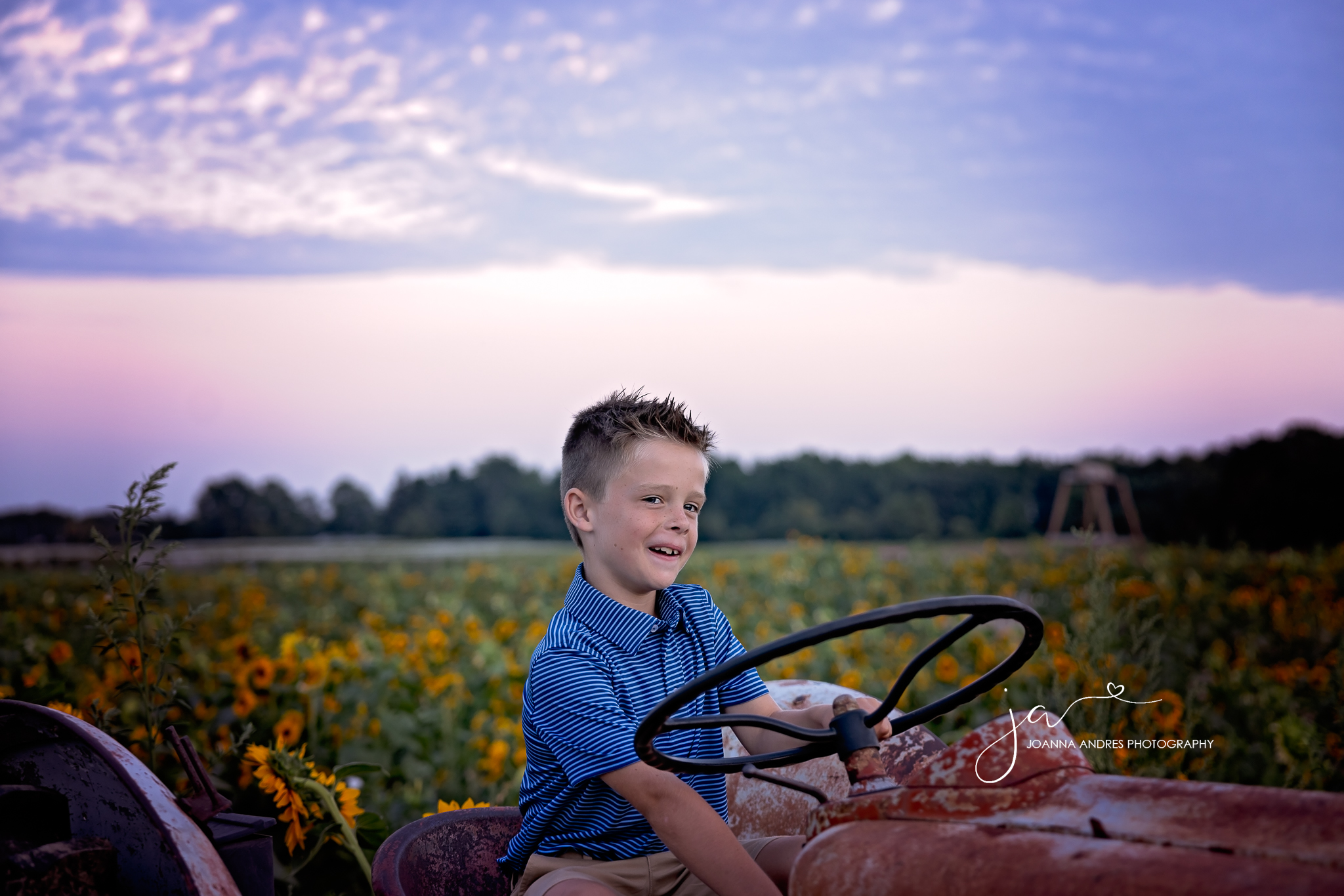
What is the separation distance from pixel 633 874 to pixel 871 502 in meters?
11.5

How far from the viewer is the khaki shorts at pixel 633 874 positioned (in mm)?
1641

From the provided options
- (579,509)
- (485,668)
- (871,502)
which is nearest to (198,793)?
(579,509)

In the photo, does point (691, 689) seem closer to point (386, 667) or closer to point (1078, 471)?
point (386, 667)

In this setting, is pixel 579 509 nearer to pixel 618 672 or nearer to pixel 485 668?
pixel 618 672

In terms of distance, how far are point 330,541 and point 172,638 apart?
1274 centimetres

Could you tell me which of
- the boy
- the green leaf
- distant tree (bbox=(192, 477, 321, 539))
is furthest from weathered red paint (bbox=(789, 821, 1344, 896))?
distant tree (bbox=(192, 477, 321, 539))

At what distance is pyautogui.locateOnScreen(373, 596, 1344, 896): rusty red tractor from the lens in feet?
3.00

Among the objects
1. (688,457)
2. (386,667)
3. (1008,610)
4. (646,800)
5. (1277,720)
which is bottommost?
(1277,720)

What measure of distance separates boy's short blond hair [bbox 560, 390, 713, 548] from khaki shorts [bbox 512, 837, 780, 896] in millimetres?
572

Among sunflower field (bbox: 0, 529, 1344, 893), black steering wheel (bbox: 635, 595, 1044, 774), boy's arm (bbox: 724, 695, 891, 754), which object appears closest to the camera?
black steering wheel (bbox: 635, 595, 1044, 774)

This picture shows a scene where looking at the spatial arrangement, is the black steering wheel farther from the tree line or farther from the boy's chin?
the tree line

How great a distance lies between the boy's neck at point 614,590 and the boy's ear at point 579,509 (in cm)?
7

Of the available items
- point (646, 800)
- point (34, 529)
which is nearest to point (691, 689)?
point (646, 800)

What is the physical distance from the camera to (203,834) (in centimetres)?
125
